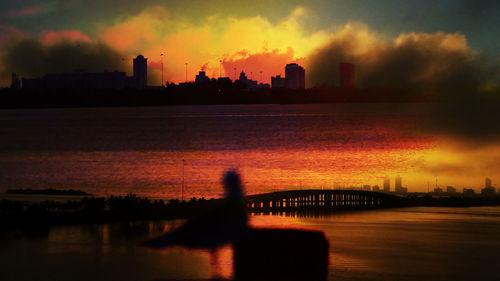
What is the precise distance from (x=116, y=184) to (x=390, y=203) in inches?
1450

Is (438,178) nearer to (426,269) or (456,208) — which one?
(456,208)

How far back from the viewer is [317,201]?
49.8 m

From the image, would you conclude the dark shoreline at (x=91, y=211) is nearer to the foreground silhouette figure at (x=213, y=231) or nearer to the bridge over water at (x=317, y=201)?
the foreground silhouette figure at (x=213, y=231)

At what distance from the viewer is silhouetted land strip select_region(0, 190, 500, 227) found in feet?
116

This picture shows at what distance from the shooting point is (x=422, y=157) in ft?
380

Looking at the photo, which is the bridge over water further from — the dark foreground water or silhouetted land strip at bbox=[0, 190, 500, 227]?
the dark foreground water

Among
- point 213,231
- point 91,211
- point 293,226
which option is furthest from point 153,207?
point 293,226

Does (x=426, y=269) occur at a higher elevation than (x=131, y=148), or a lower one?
lower

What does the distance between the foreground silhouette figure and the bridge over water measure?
278cm

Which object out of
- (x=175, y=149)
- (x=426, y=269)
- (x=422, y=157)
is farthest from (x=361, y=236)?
(x=175, y=149)

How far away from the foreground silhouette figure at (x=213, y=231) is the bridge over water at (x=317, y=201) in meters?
2.78

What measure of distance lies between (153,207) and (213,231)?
18.4 feet

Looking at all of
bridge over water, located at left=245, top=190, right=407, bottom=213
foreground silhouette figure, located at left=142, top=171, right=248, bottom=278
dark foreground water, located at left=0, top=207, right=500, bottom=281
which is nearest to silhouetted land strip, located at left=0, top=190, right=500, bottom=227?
bridge over water, located at left=245, top=190, right=407, bottom=213

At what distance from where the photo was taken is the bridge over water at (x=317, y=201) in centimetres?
4559
